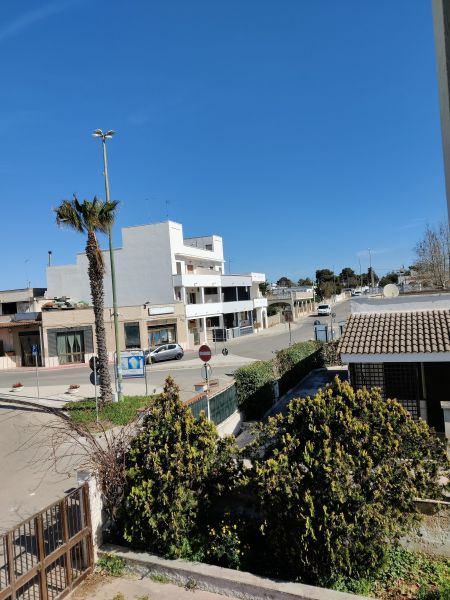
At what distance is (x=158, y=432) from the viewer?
6.81 meters

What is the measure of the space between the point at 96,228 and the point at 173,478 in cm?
1182

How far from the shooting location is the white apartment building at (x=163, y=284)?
3841 cm

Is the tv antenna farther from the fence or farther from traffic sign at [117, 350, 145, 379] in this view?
traffic sign at [117, 350, 145, 379]

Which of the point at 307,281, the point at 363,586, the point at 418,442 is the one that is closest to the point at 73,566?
the point at 363,586

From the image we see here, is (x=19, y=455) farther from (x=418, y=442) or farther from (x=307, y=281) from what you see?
(x=307, y=281)

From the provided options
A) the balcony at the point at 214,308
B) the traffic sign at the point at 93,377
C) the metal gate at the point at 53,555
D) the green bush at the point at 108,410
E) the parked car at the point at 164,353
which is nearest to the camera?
the metal gate at the point at 53,555

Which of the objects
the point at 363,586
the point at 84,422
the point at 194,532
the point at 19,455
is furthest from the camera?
the point at 84,422

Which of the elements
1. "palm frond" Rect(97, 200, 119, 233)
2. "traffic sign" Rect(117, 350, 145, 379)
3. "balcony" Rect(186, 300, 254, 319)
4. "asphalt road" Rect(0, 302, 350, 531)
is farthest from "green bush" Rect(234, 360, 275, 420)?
"balcony" Rect(186, 300, 254, 319)

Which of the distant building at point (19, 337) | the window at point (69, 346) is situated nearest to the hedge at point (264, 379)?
the window at point (69, 346)

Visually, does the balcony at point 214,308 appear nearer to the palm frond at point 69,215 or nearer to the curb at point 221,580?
the palm frond at point 69,215

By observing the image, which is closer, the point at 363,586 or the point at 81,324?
the point at 363,586

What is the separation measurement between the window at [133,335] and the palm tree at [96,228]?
768 inches

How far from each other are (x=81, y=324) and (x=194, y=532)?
3018 cm

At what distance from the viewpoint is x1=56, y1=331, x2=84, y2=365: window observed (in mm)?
34656
